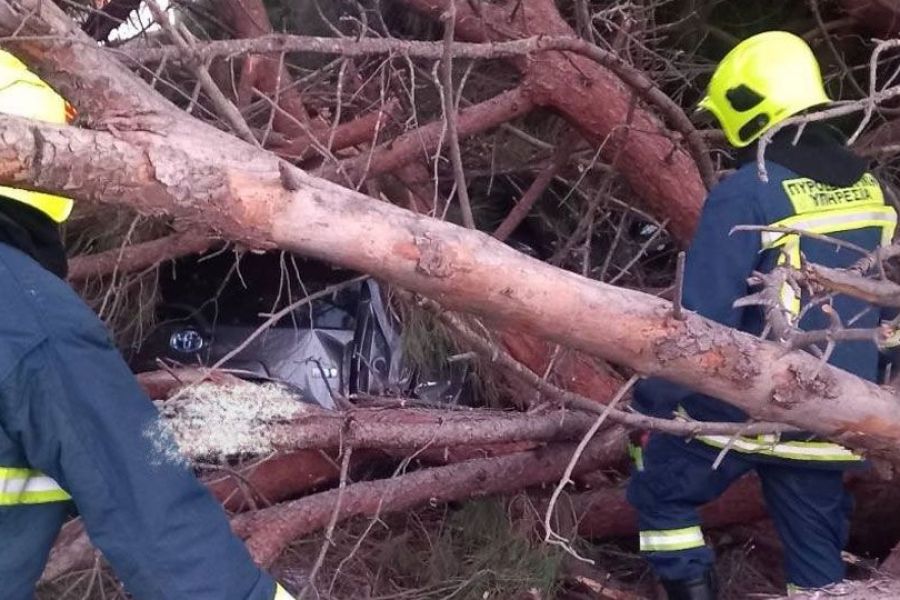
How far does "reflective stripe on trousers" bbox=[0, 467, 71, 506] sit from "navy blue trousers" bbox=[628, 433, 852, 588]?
1.32 metres

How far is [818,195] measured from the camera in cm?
191

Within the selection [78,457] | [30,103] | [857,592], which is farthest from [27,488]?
[857,592]

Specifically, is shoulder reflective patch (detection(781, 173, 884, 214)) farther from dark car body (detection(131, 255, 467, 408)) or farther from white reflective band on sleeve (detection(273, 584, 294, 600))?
dark car body (detection(131, 255, 467, 408))

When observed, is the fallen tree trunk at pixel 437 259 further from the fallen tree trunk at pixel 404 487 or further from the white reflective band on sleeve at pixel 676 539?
the fallen tree trunk at pixel 404 487

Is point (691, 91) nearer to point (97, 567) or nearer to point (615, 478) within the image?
point (615, 478)

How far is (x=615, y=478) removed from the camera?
2641mm

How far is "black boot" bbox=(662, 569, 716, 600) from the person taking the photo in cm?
208

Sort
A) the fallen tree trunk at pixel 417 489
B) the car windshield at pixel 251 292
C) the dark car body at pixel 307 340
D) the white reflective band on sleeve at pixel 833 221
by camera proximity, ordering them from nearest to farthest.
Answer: the white reflective band on sleeve at pixel 833 221 < the fallen tree trunk at pixel 417 489 < the dark car body at pixel 307 340 < the car windshield at pixel 251 292

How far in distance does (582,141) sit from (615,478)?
99 cm

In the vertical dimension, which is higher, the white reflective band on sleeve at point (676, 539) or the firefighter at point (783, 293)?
the firefighter at point (783, 293)

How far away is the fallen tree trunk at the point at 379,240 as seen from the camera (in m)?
1.16

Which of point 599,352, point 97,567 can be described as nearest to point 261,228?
point 599,352

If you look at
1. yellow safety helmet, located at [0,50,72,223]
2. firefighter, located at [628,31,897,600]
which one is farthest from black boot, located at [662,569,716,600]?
yellow safety helmet, located at [0,50,72,223]

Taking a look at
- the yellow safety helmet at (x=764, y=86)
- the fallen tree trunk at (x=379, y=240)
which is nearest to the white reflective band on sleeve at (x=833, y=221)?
the yellow safety helmet at (x=764, y=86)
